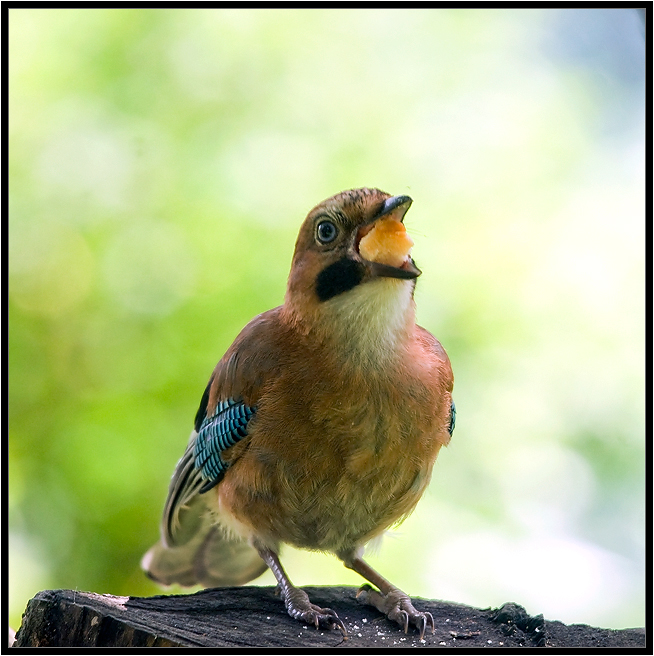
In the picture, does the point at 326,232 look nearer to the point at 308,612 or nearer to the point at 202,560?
the point at 308,612

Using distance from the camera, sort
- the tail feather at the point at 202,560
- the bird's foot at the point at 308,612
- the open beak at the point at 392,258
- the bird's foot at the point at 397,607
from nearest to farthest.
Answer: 1. the open beak at the point at 392,258
2. the bird's foot at the point at 308,612
3. the bird's foot at the point at 397,607
4. the tail feather at the point at 202,560

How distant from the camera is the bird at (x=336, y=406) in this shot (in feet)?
11.9

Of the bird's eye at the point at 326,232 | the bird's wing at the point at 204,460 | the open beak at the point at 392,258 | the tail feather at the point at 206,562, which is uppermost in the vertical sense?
the bird's eye at the point at 326,232

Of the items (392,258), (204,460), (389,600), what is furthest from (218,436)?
(392,258)

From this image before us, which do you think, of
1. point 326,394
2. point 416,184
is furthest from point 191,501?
point 416,184

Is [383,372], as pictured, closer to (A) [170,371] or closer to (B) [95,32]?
(A) [170,371]

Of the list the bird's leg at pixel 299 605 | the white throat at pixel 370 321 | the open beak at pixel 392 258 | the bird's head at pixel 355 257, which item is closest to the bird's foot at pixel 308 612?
the bird's leg at pixel 299 605

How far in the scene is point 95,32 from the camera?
5797 mm

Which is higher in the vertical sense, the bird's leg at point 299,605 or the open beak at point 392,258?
the open beak at point 392,258

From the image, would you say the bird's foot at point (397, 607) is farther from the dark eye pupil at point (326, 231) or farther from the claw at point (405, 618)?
the dark eye pupil at point (326, 231)

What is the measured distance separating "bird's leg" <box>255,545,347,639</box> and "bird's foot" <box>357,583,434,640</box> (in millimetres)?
251

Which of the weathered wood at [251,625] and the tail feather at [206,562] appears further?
the tail feather at [206,562]

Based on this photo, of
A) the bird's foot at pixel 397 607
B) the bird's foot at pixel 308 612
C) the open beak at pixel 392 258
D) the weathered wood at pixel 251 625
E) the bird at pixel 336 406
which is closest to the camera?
the open beak at pixel 392 258

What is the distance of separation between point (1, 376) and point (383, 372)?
195 cm
